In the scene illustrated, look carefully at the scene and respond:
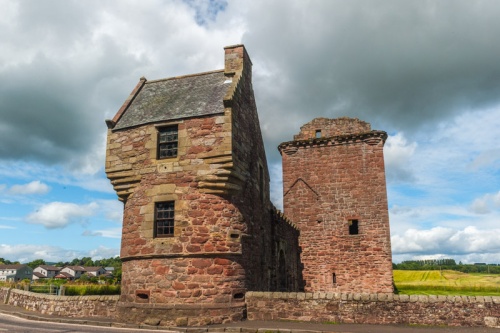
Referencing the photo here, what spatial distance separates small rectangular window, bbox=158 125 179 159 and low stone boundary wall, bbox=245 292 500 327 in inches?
219

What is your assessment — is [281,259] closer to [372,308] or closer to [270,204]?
[270,204]

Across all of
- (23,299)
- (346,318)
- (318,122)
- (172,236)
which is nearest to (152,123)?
(172,236)

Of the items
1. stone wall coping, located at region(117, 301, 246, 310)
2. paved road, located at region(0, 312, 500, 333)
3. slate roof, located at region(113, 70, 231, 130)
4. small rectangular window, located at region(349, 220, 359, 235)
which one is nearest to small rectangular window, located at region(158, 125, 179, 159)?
slate roof, located at region(113, 70, 231, 130)

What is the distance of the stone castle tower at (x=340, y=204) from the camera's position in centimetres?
2219

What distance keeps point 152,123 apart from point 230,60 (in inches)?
170

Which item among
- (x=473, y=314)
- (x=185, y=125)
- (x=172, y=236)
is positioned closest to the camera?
(x=473, y=314)

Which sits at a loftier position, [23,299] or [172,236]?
[172,236]

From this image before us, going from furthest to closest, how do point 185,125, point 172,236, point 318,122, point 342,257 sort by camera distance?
point 318,122
point 342,257
point 185,125
point 172,236

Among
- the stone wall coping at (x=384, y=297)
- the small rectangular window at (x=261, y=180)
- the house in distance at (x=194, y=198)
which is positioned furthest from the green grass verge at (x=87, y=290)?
the stone wall coping at (x=384, y=297)

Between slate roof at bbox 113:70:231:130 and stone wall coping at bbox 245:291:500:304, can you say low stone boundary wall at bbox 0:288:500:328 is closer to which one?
stone wall coping at bbox 245:291:500:304

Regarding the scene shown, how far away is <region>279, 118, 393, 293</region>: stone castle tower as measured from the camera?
2219 cm

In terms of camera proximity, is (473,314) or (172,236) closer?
(473,314)

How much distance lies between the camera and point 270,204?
17766 millimetres

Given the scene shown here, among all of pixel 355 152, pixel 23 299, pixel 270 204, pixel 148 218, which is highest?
pixel 355 152
